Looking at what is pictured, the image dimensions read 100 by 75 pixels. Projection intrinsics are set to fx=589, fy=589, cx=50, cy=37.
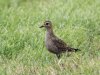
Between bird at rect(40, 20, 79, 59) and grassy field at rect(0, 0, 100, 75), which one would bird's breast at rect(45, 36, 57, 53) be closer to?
bird at rect(40, 20, 79, 59)

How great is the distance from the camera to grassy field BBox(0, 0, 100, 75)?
895 cm

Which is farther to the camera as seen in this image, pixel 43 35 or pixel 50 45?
pixel 43 35

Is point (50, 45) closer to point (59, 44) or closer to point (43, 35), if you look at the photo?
point (59, 44)

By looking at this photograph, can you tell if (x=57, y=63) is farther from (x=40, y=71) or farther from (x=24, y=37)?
(x=24, y=37)

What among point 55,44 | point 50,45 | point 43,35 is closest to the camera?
point 50,45

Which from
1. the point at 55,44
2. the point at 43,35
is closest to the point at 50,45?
the point at 55,44

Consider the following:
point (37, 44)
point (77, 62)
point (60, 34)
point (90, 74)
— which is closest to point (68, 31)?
point (60, 34)

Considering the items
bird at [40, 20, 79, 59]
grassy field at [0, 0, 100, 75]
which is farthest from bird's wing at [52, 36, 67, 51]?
grassy field at [0, 0, 100, 75]

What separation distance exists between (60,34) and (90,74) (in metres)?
2.63

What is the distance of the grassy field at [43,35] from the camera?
895cm

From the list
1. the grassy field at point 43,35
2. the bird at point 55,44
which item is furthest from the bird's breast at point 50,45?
the grassy field at point 43,35

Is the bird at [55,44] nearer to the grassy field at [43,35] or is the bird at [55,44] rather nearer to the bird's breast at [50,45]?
the bird's breast at [50,45]

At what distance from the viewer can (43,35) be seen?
1088 cm

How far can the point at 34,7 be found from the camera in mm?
13906
